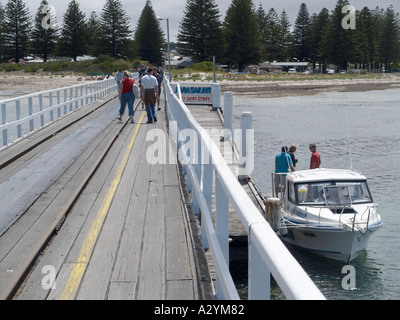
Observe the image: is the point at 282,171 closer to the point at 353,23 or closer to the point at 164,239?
the point at 164,239

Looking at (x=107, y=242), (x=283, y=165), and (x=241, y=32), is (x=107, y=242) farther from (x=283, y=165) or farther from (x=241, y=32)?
(x=241, y=32)

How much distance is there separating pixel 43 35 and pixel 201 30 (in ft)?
113

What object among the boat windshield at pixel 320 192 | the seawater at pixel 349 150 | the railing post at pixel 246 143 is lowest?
the seawater at pixel 349 150

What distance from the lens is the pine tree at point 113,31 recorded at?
12756 cm

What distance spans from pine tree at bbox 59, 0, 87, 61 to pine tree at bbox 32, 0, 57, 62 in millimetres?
3075

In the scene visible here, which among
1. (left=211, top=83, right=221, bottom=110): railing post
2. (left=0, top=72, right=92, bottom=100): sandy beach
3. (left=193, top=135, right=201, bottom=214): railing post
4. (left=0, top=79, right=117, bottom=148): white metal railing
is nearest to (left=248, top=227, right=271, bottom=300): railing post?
(left=193, top=135, right=201, bottom=214): railing post

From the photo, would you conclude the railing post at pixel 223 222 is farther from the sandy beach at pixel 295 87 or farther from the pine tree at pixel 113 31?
the pine tree at pixel 113 31

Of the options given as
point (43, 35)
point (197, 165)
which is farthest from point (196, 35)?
point (197, 165)

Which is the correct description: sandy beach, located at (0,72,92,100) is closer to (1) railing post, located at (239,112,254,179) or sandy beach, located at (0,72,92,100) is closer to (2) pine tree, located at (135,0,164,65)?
(2) pine tree, located at (135,0,164,65)

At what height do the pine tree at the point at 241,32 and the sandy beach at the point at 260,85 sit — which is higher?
the pine tree at the point at 241,32

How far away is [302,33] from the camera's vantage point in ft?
508

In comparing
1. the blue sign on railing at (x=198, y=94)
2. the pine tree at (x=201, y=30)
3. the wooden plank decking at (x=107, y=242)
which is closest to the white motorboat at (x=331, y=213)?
the wooden plank decking at (x=107, y=242)
